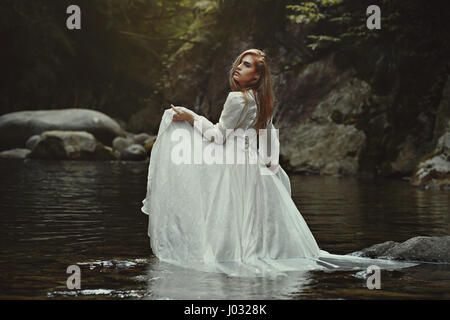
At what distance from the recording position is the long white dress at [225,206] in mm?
5566

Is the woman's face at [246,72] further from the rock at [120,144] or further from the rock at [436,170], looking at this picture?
the rock at [120,144]

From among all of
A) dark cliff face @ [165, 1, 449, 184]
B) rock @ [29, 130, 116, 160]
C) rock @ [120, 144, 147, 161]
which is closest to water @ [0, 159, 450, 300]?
dark cliff face @ [165, 1, 449, 184]

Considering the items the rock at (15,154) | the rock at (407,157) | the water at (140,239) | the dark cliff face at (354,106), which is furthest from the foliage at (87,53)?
the water at (140,239)

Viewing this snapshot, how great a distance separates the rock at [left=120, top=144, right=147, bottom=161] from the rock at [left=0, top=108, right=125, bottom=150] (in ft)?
8.67

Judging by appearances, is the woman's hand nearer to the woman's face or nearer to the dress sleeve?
the dress sleeve

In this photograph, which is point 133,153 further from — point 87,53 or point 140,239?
point 140,239

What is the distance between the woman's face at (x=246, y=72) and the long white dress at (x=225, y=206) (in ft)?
0.48

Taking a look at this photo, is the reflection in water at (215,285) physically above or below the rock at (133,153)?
below

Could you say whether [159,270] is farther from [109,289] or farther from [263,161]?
[263,161]

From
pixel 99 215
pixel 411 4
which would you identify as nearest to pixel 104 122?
pixel 411 4

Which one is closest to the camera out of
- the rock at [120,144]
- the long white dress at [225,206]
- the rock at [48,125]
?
the long white dress at [225,206]

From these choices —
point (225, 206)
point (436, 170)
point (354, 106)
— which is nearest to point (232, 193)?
point (225, 206)

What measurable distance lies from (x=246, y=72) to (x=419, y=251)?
214 centimetres

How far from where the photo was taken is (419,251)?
19.2 feet
